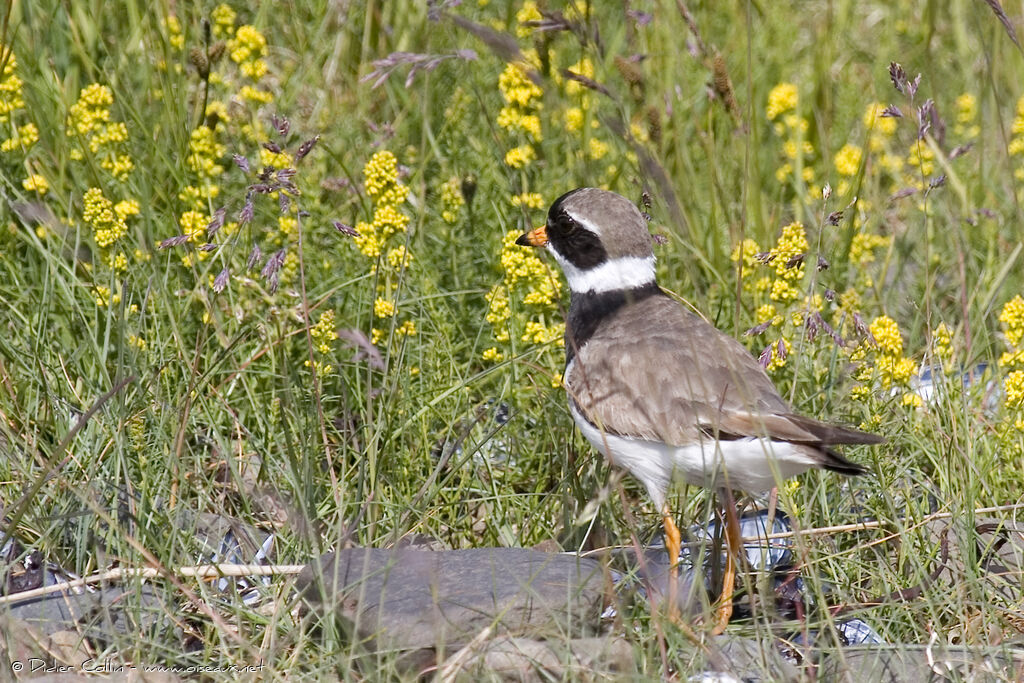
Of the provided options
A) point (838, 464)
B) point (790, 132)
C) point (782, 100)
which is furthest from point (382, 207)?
point (790, 132)

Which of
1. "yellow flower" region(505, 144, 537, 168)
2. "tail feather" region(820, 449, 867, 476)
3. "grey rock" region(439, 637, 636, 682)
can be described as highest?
"yellow flower" region(505, 144, 537, 168)

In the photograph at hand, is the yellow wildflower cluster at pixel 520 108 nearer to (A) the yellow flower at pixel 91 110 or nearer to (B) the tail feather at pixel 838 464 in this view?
(A) the yellow flower at pixel 91 110

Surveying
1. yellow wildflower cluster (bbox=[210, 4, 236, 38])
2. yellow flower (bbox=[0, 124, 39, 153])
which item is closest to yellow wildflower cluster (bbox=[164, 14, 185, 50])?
yellow wildflower cluster (bbox=[210, 4, 236, 38])

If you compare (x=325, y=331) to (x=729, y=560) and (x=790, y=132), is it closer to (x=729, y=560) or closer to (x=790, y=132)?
(x=729, y=560)

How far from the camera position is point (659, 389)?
4.48 m

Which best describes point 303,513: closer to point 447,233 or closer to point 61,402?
point 61,402

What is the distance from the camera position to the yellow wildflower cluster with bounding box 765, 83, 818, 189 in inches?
267

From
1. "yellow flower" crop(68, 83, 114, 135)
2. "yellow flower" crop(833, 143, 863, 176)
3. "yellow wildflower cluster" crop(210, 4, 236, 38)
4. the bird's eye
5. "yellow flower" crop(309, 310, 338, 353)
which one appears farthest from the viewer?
"yellow flower" crop(833, 143, 863, 176)

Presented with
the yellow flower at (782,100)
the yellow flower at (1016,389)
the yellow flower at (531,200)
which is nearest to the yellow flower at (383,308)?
the yellow flower at (531,200)

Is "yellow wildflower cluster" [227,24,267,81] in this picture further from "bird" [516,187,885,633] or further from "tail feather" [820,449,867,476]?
"tail feather" [820,449,867,476]

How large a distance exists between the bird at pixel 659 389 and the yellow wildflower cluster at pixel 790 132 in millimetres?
2003

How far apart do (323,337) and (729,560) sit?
1744mm

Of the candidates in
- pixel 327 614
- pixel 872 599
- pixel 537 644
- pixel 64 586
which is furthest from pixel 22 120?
pixel 872 599

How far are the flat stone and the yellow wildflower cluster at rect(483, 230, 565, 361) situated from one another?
4.13 ft
